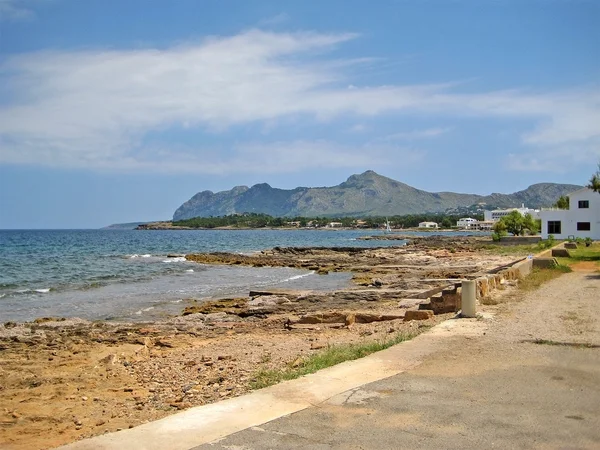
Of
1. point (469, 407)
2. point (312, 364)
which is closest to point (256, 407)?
point (469, 407)

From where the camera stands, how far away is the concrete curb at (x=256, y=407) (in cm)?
626

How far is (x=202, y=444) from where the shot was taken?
6.11 m

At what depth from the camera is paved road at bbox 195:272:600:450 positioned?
6164mm

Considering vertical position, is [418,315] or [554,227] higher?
[554,227]

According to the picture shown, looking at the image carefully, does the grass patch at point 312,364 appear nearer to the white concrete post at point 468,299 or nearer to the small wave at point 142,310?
the white concrete post at point 468,299

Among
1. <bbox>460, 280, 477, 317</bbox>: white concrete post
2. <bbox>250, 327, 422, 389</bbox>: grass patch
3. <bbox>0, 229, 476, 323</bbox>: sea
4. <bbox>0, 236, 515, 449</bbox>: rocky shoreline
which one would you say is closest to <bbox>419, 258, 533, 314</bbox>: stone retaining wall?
<bbox>0, 236, 515, 449</bbox>: rocky shoreline

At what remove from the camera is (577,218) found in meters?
58.6

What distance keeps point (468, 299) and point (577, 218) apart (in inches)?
1970

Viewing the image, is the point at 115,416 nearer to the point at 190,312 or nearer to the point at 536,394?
the point at 536,394

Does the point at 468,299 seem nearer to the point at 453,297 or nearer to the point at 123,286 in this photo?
the point at 453,297

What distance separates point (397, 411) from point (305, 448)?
60.3 inches

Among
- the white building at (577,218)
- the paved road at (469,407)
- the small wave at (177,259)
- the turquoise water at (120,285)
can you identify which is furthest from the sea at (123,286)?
the white building at (577,218)

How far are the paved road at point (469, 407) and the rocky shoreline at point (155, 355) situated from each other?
7.52ft

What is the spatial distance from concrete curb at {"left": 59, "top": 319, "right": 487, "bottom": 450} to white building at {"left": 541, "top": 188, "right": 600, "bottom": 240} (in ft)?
172
